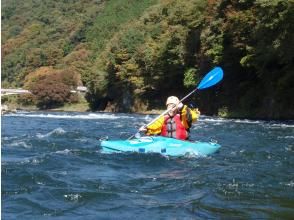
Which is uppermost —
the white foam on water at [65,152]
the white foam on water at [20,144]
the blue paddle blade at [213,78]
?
the blue paddle blade at [213,78]

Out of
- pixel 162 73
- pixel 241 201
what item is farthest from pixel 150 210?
pixel 162 73

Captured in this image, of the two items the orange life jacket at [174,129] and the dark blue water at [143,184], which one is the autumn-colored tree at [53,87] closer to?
the dark blue water at [143,184]

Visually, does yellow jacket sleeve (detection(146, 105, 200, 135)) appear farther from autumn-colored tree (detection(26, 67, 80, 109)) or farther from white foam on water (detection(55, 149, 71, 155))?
autumn-colored tree (detection(26, 67, 80, 109))

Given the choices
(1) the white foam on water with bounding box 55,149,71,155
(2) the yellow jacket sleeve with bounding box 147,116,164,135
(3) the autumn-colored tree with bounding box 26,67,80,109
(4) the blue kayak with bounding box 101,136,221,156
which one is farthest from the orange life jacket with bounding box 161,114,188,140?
(3) the autumn-colored tree with bounding box 26,67,80,109

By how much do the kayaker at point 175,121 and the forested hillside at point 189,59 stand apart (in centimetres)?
433

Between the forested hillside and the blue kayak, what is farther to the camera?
the forested hillside

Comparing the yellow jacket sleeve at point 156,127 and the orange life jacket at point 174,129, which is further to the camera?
the yellow jacket sleeve at point 156,127

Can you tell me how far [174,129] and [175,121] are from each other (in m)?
0.21

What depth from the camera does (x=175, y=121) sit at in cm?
1259

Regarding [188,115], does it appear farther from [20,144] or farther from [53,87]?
[53,87]

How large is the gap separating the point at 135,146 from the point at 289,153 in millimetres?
3640

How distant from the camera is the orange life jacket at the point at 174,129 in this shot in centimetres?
1259

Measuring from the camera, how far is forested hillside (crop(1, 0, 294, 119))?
31609mm

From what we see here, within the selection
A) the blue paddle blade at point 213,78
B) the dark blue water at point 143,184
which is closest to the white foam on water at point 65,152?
the dark blue water at point 143,184
